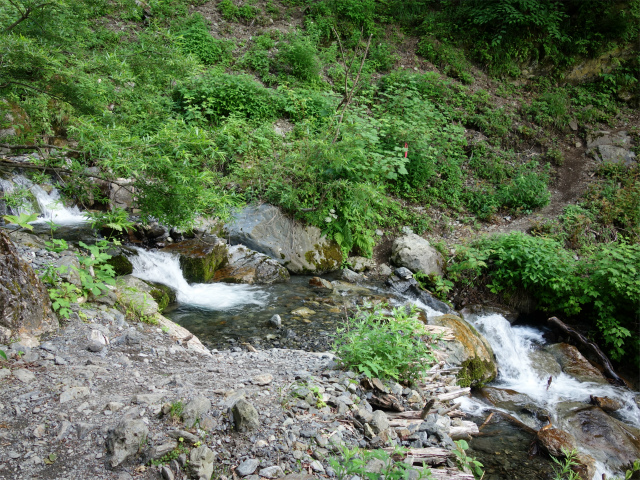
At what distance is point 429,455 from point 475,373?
10.6 ft

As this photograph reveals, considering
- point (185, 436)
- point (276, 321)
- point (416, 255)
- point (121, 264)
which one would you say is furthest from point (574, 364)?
point (121, 264)

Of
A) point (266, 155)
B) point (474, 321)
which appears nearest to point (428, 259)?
point (474, 321)

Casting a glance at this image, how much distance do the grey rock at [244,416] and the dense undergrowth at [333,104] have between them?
1775mm

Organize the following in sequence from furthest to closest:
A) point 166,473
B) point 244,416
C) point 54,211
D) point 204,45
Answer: point 204,45, point 54,211, point 244,416, point 166,473

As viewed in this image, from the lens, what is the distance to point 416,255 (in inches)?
364

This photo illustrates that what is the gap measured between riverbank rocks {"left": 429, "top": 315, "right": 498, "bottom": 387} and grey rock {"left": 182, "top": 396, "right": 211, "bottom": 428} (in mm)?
3598

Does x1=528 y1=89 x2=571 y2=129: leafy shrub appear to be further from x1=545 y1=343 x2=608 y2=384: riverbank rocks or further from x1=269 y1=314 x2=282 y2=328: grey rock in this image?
x1=269 y1=314 x2=282 y2=328: grey rock

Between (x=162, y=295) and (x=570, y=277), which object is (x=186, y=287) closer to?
(x=162, y=295)

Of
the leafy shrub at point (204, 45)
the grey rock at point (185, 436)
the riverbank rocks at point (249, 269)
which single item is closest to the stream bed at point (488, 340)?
the riverbank rocks at point (249, 269)

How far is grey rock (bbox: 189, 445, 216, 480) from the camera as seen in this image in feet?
8.22

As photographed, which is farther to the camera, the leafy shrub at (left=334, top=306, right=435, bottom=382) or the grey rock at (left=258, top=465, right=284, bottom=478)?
the leafy shrub at (left=334, top=306, right=435, bottom=382)

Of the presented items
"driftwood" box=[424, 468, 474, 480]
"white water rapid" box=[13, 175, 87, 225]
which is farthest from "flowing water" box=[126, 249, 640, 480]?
"white water rapid" box=[13, 175, 87, 225]

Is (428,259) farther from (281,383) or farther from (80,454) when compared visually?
(80,454)

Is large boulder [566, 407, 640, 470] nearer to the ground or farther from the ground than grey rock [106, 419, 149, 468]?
nearer to the ground
